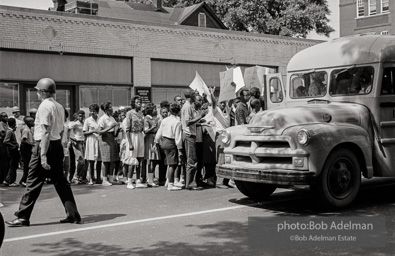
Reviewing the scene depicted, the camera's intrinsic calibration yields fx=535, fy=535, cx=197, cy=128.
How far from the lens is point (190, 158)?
10508 millimetres

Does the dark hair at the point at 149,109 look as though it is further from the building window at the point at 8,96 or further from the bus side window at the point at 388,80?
the building window at the point at 8,96

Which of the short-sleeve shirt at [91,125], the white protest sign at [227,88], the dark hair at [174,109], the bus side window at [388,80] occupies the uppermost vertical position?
the white protest sign at [227,88]

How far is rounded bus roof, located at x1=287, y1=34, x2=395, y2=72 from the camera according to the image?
28.2ft

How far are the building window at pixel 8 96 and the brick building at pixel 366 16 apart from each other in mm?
27978

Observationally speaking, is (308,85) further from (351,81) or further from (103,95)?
(103,95)

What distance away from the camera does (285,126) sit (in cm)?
791

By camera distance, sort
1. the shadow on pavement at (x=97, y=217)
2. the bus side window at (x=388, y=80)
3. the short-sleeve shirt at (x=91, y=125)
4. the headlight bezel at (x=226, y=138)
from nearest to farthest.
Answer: the shadow on pavement at (x=97, y=217)
the bus side window at (x=388, y=80)
the headlight bezel at (x=226, y=138)
the short-sleeve shirt at (x=91, y=125)

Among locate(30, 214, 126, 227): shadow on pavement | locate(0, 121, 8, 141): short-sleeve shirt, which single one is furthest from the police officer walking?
locate(0, 121, 8, 141): short-sleeve shirt

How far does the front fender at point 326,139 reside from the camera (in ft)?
24.6

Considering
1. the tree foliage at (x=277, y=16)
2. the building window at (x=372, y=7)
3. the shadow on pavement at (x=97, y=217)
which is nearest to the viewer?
the shadow on pavement at (x=97, y=217)

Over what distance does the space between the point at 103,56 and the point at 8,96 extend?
164 inches

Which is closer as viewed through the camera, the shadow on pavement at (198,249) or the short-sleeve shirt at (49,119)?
the shadow on pavement at (198,249)

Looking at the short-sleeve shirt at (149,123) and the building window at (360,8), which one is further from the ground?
the building window at (360,8)

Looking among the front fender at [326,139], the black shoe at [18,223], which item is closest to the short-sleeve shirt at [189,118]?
the front fender at [326,139]
